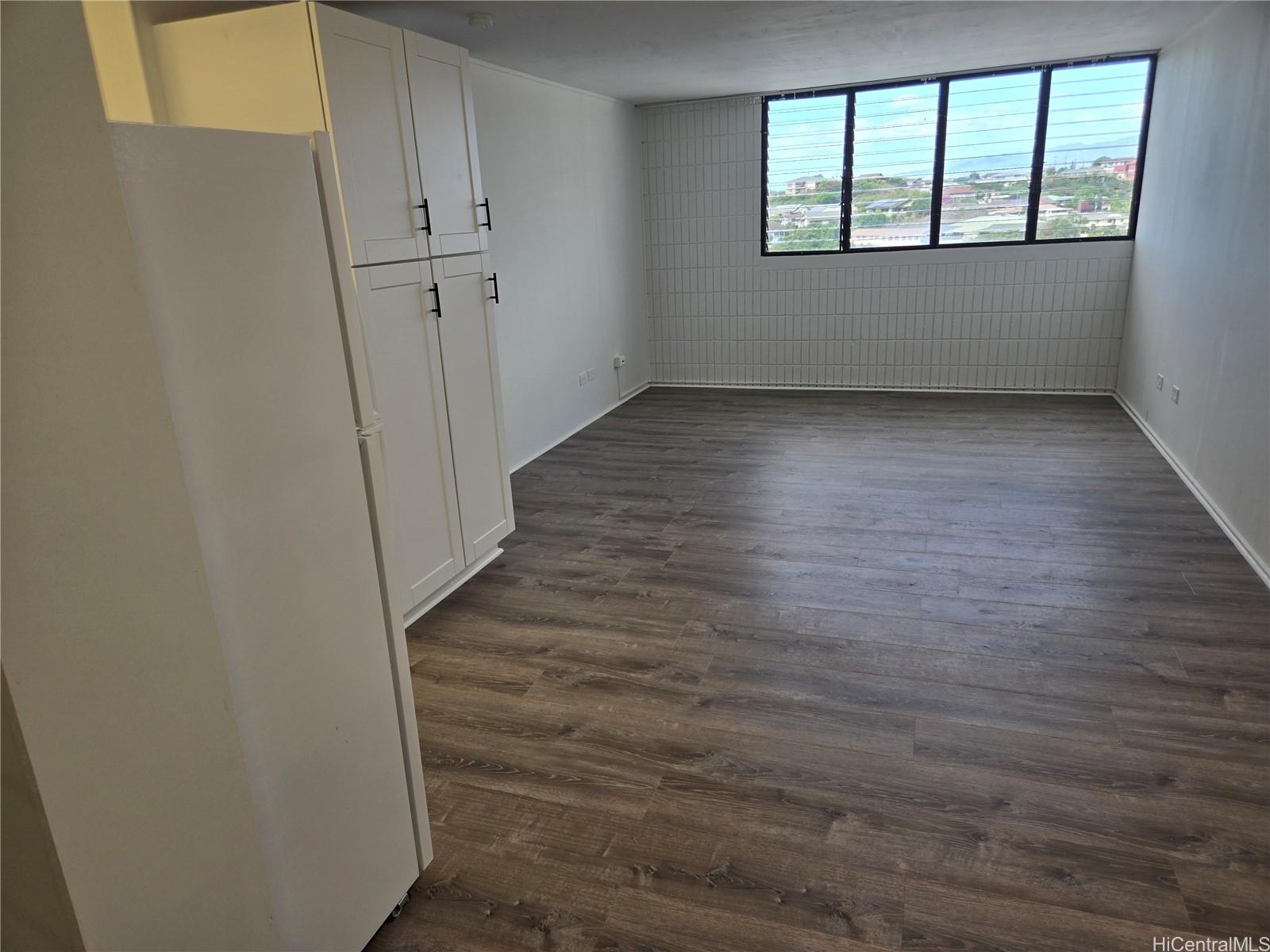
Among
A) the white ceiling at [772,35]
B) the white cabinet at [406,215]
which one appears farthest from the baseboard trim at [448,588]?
the white ceiling at [772,35]

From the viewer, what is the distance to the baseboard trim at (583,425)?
4.94 meters

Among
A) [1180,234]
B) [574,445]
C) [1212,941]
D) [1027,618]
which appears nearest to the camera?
[1212,941]

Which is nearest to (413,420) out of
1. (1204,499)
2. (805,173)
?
(1204,499)

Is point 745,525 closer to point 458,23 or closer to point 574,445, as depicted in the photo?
point 574,445

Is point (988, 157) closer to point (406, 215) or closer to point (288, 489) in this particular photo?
point (406, 215)

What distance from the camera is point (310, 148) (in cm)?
136

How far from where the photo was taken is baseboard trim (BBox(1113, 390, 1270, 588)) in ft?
10.0

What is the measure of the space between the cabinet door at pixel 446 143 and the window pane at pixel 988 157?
4131mm

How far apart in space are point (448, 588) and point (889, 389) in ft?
14.5

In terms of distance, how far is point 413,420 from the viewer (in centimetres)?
291

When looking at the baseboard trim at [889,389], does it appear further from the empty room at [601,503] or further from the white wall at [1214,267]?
the white wall at [1214,267]

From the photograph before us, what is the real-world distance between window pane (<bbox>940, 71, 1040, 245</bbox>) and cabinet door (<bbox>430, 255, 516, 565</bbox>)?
13.7ft

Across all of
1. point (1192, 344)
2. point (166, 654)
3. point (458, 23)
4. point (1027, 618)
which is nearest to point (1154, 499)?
point (1192, 344)

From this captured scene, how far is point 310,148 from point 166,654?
85 centimetres
